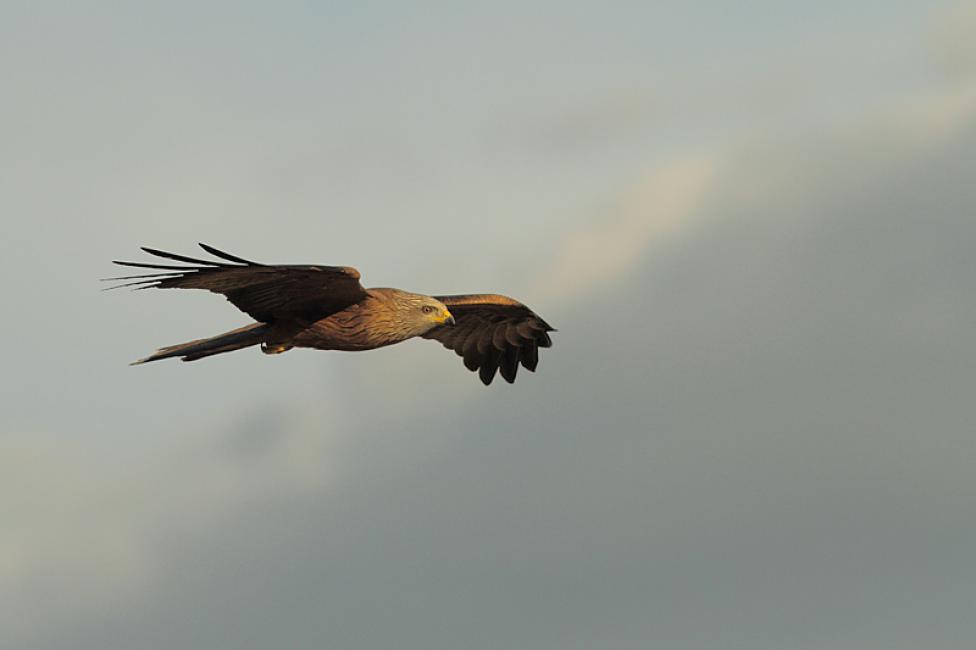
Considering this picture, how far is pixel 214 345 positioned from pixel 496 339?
5.18 m

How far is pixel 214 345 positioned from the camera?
1588 cm

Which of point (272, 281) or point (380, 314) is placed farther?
point (380, 314)

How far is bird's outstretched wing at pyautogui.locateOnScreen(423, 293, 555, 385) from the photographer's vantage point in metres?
19.8

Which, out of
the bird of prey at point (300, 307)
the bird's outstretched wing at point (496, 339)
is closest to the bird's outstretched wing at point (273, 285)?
the bird of prey at point (300, 307)

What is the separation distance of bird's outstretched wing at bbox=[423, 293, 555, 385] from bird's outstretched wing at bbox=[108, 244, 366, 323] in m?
4.29

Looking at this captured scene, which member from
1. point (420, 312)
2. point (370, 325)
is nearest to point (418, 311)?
point (420, 312)

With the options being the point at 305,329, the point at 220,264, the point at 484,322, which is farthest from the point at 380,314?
the point at 484,322

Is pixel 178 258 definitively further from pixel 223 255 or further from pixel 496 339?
pixel 496 339

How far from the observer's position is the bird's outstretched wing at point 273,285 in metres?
14.0

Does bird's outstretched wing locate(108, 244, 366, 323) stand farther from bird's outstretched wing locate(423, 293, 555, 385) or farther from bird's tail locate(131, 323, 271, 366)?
bird's outstretched wing locate(423, 293, 555, 385)

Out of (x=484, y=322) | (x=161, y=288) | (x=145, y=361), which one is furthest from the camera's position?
(x=484, y=322)

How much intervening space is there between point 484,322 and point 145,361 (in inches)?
221

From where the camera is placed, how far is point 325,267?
14.7 m

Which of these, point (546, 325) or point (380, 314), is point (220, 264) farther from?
point (546, 325)
